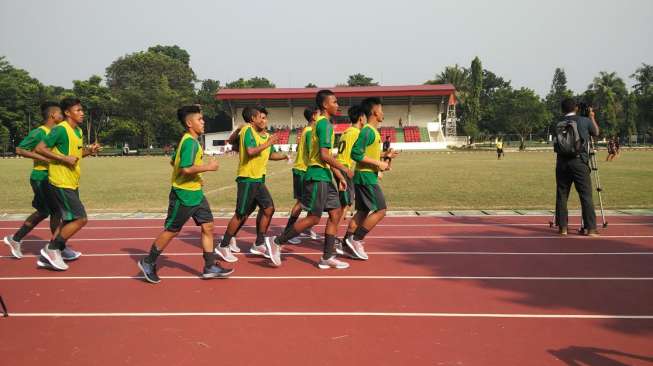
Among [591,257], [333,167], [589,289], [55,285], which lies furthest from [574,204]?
[55,285]

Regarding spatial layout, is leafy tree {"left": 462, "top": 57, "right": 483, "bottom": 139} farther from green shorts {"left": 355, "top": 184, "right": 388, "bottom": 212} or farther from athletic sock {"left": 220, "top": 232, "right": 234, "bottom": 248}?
athletic sock {"left": 220, "top": 232, "right": 234, "bottom": 248}

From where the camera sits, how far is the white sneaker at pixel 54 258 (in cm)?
537

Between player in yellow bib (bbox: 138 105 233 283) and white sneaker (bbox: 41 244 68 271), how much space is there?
46.7 inches

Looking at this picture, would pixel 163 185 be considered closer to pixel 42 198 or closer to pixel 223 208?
pixel 223 208

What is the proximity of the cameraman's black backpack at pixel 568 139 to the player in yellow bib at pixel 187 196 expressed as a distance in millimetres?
4915

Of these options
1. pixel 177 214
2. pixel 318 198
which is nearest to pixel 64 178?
pixel 177 214

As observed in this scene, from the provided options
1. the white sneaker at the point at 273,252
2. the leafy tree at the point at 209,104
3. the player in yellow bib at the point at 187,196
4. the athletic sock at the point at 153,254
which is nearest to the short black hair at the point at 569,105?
the white sneaker at the point at 273,252

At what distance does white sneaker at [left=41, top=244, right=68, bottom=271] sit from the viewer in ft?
17.6

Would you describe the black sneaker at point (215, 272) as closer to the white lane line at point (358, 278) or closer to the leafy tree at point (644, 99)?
the white lane line at point (358, 278)

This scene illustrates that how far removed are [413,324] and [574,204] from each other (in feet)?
25.9

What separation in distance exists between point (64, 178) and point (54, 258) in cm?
89

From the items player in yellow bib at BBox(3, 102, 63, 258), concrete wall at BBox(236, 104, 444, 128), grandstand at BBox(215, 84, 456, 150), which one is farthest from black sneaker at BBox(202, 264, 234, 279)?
concrete wall at BBox(236, 104, 444, 128)

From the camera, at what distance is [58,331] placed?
367cm

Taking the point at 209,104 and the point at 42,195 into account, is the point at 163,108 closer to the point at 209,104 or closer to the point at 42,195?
the point at 209,104
